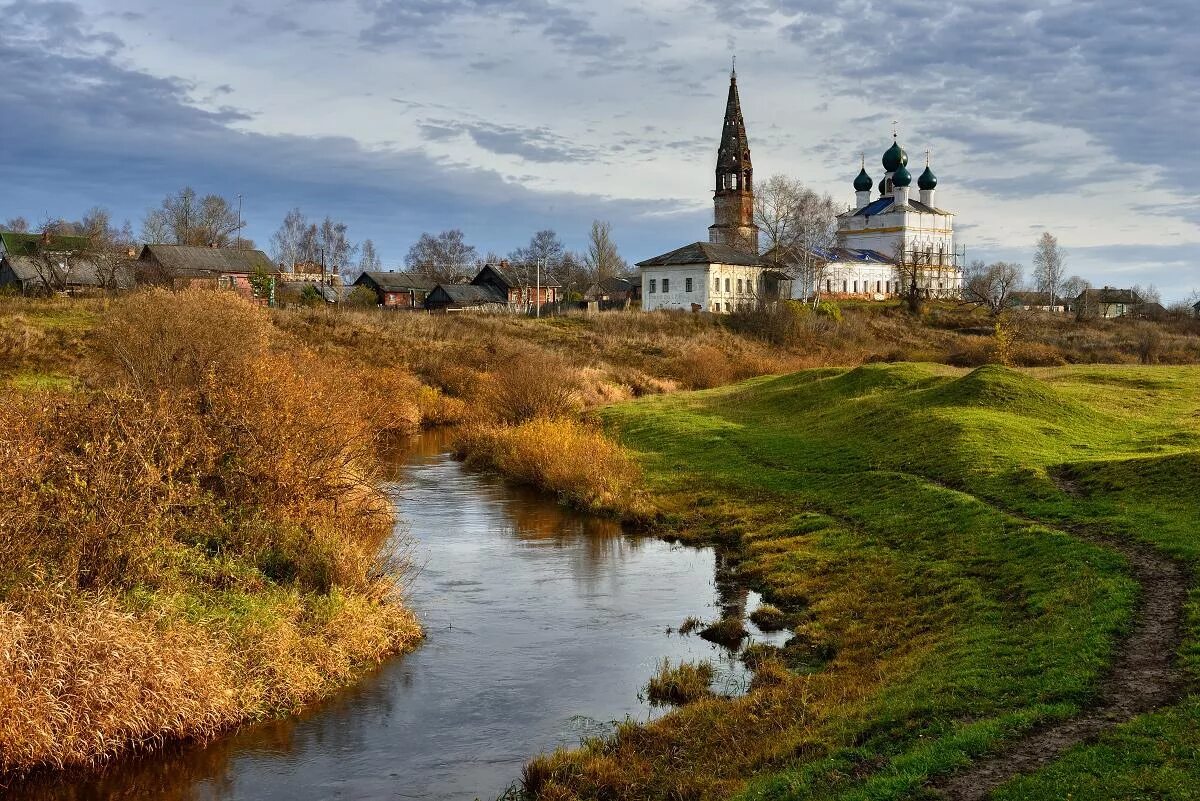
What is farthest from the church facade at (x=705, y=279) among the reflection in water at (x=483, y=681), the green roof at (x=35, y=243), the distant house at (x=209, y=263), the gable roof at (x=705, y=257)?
the reflection in water at (x=483, y=681)

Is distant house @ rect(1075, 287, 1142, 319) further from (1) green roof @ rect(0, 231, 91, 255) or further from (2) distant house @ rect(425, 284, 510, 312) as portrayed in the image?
(1) green roof @ rect(0, 231, 91, 255)

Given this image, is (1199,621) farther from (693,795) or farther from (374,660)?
(374,660)

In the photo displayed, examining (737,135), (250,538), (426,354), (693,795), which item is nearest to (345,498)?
(250,538)

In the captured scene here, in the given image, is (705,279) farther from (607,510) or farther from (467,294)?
(607,510)

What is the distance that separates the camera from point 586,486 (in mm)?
Result: 27359

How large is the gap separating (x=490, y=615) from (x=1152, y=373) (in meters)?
33.2

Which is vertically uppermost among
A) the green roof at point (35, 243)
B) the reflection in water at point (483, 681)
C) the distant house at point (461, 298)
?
the green roof at point (35, 243)

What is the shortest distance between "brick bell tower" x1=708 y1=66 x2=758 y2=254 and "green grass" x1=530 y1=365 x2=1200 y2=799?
66.6 m

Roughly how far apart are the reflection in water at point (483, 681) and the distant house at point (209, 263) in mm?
57946

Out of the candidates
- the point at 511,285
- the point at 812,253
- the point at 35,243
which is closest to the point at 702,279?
the point at 812,253

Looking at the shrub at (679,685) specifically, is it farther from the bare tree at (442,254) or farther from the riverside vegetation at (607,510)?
the bare tree at (442,254)

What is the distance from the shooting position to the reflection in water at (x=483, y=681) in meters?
11.6

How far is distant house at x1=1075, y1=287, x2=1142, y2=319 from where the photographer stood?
12169cm

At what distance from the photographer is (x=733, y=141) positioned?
102 metres
